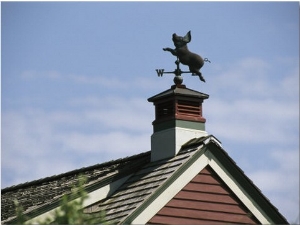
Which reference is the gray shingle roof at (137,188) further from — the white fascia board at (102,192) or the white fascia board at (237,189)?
the white fascia board at (237,189)

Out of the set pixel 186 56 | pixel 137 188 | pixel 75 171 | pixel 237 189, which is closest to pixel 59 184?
pixel 75 171

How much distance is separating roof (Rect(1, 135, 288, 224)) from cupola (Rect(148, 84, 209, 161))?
202 millimetres

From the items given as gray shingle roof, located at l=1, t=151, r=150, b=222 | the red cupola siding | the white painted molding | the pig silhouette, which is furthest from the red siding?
the pig silhouette

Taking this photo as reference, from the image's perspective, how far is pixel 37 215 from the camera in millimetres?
18469

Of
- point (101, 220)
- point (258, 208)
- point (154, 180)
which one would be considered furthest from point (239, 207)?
point (101, 220)

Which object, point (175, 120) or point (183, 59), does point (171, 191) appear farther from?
point (183, 59)

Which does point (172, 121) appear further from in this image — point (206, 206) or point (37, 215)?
point (37, 215)

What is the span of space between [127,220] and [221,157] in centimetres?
225

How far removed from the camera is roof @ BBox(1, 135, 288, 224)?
1848 centimetres

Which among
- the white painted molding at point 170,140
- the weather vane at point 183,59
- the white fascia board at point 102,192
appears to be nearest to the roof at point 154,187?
the white fascia board at point 102,192

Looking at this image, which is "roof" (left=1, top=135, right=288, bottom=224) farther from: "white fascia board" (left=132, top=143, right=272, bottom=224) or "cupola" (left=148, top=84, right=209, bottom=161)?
"cupola" (left=148, top=84, right=209, bottom=161)

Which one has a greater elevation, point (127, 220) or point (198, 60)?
point (198, 60)

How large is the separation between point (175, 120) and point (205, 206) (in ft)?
5.99

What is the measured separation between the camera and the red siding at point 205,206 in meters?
18.6
